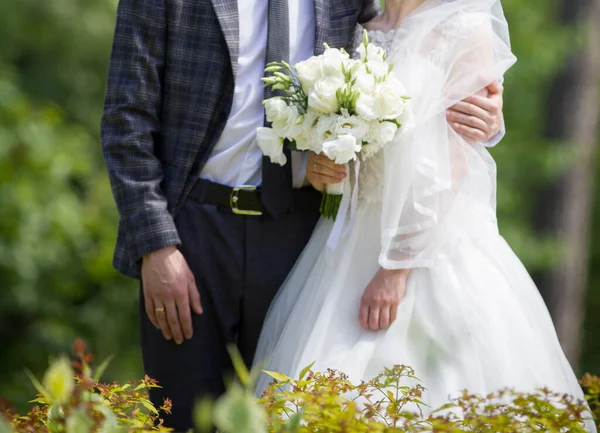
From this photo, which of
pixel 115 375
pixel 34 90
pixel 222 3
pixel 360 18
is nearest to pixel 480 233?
pixel 360 18

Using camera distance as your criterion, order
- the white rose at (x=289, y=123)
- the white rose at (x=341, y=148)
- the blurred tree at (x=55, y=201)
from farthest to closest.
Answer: the blurred tree at (x=55, y=201), the white rose at (x=289, y=123), the white rose at (x=341, y=148)

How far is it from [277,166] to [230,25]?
0.48 meters

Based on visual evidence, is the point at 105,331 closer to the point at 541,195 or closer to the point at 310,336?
the point at 541,195

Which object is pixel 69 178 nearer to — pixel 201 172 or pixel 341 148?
pixel 201 172

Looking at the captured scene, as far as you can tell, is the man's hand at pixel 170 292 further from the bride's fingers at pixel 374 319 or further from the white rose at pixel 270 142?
the bride's fingers at pixel 374 319

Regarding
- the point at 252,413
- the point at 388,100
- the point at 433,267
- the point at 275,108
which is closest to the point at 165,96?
the point at 275,108

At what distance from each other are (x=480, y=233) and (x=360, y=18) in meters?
0.90

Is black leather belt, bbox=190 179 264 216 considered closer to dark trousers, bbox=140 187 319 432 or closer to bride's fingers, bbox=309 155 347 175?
dark trousers, bbox=140 187 319 432

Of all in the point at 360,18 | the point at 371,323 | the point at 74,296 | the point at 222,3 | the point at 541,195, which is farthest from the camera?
the point at 541,195

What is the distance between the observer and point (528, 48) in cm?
806

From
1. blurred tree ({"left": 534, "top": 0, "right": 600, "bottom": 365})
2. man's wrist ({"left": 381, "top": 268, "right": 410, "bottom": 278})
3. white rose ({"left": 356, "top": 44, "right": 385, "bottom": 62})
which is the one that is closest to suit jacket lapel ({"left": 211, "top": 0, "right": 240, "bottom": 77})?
white rose ({"left": 356, "top": 44, "right": 385, "bottom": 62})

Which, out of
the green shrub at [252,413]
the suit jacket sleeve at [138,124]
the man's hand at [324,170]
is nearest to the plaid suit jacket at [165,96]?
the suit jacket sleeve at [138,124]

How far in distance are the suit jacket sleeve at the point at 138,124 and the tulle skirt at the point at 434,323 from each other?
0.48 meters

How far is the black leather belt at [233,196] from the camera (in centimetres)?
299
